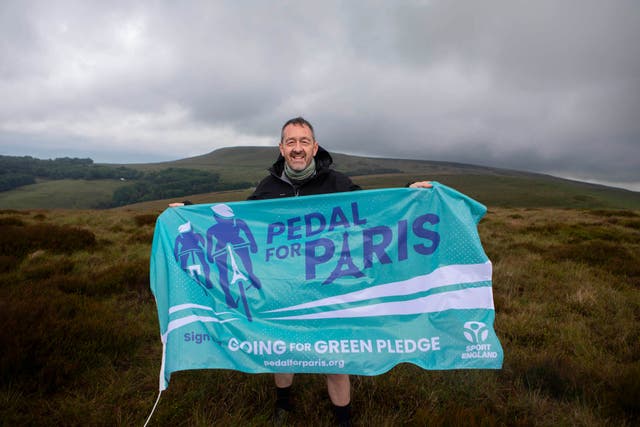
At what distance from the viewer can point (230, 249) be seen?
3.43 metres

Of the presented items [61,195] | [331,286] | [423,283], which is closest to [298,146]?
[331,286]

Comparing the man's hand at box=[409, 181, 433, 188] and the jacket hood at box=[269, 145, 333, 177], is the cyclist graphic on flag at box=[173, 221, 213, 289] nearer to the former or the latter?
the jacket hood at box=[269, 145, 333, 177]

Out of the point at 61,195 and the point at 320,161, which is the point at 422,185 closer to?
the point at 320,161

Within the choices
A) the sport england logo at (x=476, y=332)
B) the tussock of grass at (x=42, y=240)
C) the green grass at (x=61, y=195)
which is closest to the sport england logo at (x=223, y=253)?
the sport england logo at (x=476, y=332)

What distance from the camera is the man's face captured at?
123 inches

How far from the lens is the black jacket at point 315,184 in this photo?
11.1ft

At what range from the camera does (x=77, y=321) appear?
4.16 meters

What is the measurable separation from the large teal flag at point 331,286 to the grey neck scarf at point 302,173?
0.23 m

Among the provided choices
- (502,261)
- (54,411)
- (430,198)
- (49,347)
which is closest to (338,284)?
(430,198)

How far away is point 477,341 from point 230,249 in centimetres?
271

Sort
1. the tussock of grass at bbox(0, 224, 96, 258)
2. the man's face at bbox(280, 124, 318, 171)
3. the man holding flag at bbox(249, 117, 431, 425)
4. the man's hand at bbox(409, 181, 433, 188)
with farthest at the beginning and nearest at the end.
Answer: the tussock of grass at bbox(0, 224, 96, 258) → the man's hand at bbox(409, 181, 433, 188) → the man's face at bbox(280, 124, 318, 171) → the man holding flag at bbox(249, 117, 431, 425)

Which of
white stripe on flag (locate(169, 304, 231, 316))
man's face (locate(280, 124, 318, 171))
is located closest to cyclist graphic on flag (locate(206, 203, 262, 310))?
white stripe on flag (locate(169, 304, 231, 316))

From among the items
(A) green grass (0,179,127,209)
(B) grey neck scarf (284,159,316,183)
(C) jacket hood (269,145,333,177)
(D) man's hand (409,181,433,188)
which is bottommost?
(A) green grass (0,179,127,209)

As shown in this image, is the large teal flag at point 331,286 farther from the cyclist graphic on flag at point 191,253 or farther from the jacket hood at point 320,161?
the jacket hood at point 320,161
